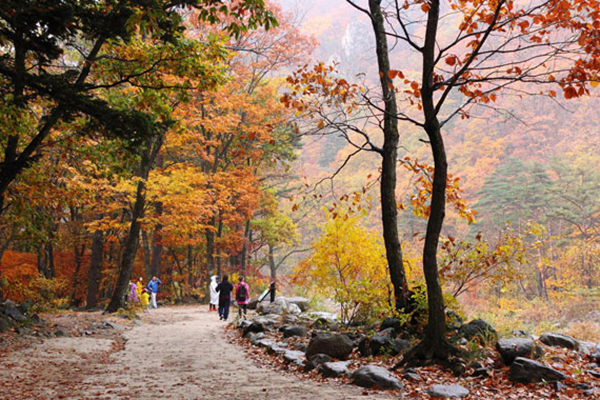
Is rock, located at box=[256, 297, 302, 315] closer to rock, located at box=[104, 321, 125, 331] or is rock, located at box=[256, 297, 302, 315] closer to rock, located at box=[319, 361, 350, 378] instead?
rock, located at box=[104, 321, 125, 331]

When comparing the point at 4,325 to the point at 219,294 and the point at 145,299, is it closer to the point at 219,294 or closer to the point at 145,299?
the point at 219,294

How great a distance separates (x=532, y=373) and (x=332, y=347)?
306cm

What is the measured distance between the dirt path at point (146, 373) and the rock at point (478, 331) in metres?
2.45

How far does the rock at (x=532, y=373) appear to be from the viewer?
5.12 metres

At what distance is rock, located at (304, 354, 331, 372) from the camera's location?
6797 millimetres

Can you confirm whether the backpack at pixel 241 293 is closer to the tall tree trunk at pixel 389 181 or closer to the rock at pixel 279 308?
the rock at pixel 279 308

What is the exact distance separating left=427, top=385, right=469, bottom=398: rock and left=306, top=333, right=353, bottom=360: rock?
2299 mm

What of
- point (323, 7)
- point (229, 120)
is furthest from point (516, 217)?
point (323, 7)

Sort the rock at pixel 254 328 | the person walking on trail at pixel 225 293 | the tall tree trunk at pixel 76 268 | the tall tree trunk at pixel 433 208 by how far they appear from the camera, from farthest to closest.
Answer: the tall tree trunk at pixel 76 268 < the person walking on trail at pixel 225 293 < the rock at pixel 254 328 < the tall tree trunk at pixel 433 208

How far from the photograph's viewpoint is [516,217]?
33031mm

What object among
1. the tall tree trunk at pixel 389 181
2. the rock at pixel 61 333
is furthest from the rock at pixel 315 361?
the rock at pixel 61 333

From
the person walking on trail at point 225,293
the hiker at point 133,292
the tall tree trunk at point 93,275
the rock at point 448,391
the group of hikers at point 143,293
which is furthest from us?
the tall tree trunk at point 93,275

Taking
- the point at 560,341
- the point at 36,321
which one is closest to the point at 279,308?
the point at 36,321

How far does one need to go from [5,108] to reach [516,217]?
33210 millimetres
